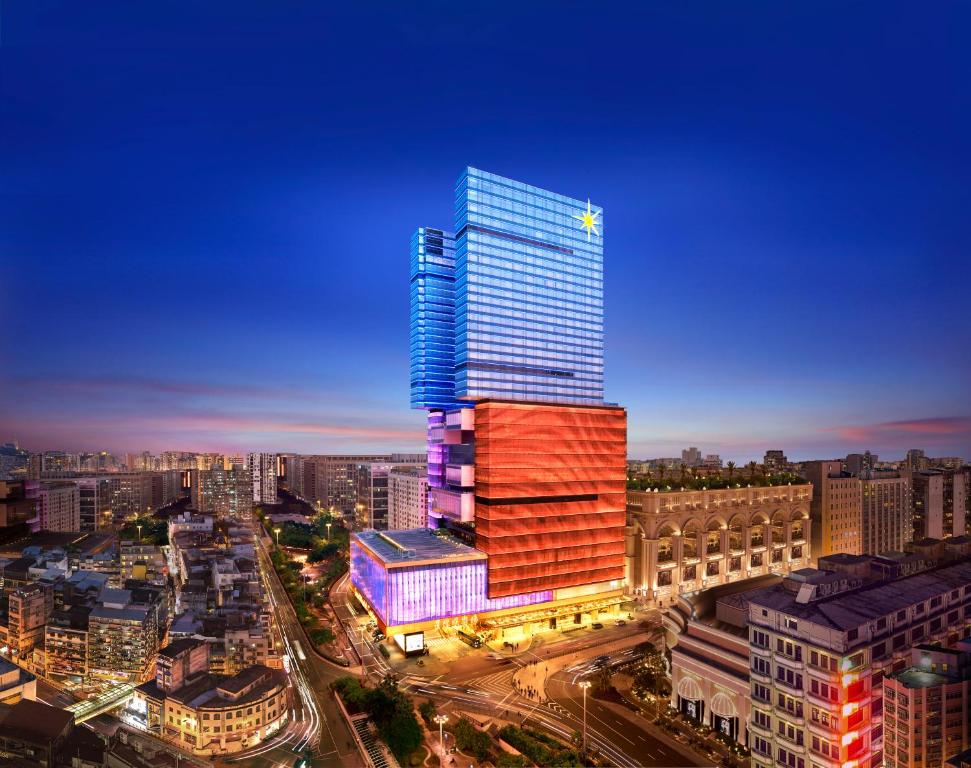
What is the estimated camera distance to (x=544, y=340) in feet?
339

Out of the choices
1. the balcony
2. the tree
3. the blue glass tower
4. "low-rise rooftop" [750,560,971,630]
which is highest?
the blue glass tower

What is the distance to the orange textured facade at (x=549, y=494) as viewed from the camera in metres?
88.3

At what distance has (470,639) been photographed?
271ft

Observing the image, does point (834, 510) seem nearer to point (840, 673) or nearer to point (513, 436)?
point (513, 436)

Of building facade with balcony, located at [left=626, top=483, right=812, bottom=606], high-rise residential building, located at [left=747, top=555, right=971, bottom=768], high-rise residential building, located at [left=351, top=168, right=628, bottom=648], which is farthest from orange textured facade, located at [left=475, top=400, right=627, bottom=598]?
high-rise residential building, located at [left=747, top=555, right=971, bottom=768]

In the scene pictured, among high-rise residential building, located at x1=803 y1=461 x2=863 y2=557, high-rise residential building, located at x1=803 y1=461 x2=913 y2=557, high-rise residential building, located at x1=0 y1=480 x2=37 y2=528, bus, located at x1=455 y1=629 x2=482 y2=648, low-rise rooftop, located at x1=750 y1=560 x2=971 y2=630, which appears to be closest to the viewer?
low-rise rooftop, located at x1=750 y1=560 x2=971 y2=630

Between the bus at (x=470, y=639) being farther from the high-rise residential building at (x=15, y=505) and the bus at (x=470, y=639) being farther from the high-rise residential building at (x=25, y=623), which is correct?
the high-rise residential building at (x=15, y=505)

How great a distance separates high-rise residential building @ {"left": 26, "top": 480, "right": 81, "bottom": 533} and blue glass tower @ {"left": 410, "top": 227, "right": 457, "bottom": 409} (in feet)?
416

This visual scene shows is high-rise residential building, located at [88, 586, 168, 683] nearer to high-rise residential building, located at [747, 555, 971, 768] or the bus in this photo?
the bus

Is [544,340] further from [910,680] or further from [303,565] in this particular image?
[303,565]

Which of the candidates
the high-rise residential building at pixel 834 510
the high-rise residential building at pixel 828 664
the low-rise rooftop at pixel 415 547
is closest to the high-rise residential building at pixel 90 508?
the low-rise rooftop at pixel 415 547

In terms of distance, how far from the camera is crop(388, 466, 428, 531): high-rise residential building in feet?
518

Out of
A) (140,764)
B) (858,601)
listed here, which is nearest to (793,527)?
(858,601)

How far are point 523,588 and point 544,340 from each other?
1703 inches
